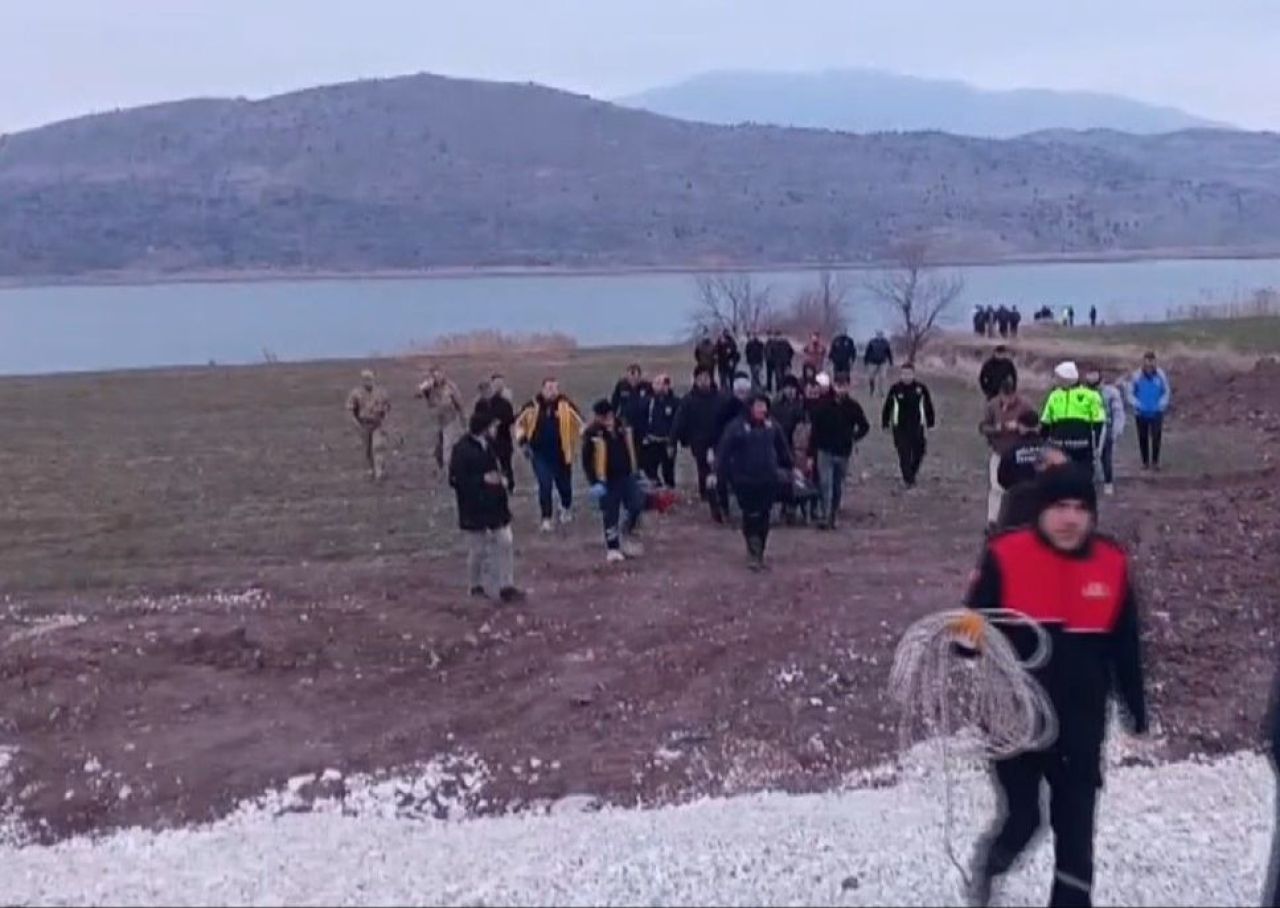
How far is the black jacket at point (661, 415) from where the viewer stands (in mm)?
22922

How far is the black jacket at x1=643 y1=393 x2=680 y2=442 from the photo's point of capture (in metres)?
22.9

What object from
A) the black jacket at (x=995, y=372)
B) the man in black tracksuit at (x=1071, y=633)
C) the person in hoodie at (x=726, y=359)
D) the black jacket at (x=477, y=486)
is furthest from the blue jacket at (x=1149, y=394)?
the man in black tracksuit at (x=1071, y=633)

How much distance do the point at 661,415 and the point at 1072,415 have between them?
14.8 feet

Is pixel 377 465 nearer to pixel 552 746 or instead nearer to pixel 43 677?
pixel 43 677

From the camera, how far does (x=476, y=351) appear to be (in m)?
64.1

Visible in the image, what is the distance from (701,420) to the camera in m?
21.5

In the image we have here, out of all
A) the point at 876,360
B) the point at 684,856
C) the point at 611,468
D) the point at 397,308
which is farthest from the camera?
the point at 397,308

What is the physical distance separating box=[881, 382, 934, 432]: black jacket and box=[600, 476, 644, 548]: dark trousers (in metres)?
4.45

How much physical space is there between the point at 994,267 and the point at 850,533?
176455 millimetres

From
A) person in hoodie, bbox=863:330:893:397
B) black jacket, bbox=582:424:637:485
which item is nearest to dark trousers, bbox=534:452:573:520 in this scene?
black jacket, bbox=582:424:637:485

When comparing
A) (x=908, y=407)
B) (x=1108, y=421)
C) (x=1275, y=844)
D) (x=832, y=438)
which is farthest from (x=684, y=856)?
(x=908, y=407)

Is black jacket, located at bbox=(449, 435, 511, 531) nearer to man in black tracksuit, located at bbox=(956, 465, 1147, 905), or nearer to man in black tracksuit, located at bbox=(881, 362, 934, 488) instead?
man in black tracksuit, located at bbox=(881, 362, 934, 488)

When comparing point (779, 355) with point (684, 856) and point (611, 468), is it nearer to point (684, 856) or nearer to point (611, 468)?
point (611, 468)

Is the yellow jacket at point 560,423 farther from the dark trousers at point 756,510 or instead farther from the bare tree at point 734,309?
the bare tree at point 734,309
